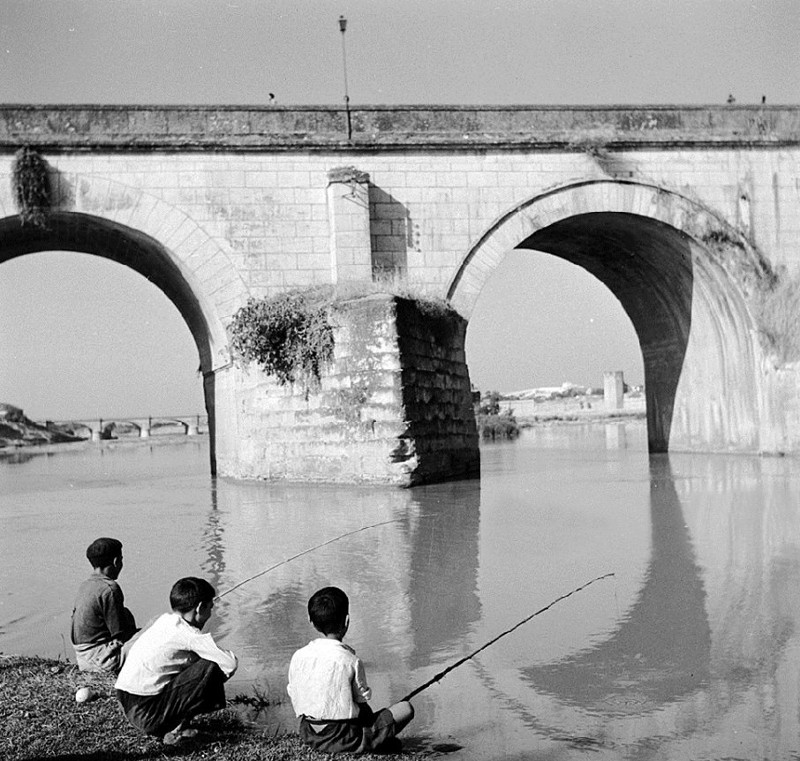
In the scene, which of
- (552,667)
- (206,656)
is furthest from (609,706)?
(206,656)

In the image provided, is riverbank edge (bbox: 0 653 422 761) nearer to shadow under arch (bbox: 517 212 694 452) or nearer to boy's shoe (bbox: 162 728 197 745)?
boy's shoe (bbox: 162 728 197 745)

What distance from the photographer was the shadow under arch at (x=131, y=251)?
651 inches

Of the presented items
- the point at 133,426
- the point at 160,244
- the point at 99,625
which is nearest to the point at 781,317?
the point at 160,244

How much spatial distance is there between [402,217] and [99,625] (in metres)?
13.0

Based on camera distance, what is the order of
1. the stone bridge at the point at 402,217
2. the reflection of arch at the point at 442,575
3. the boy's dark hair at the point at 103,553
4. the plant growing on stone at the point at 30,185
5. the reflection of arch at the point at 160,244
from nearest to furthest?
the boy's dark hair at the point at 103,553 → the reflection of arch at the point at 442,575 → the plant growing on stone at the point at 30,185 → the stone bridge at the point at 402,217 → the reflection of arch at the point at 160,244

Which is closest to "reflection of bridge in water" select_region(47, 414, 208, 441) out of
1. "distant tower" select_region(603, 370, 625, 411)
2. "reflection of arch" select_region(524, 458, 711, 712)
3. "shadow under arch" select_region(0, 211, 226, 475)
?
"distant tower" select_region(603, 370, 625, 411)

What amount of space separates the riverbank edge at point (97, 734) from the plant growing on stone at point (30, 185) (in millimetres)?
12651

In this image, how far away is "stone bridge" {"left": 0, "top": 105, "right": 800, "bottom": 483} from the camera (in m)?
15.9

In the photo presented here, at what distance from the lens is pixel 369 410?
1435cm

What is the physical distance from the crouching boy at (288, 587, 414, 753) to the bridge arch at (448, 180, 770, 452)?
13524 mm

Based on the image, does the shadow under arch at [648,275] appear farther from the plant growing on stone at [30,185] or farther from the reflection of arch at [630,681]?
the reflection of arch at [630,681]

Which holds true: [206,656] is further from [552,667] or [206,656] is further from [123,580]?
[123,580]

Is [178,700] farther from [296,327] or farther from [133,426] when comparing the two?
[133,426]

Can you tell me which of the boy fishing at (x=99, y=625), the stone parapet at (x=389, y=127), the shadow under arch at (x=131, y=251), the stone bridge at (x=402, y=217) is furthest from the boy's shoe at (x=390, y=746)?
the stone parapet at (x=389, y=127)
